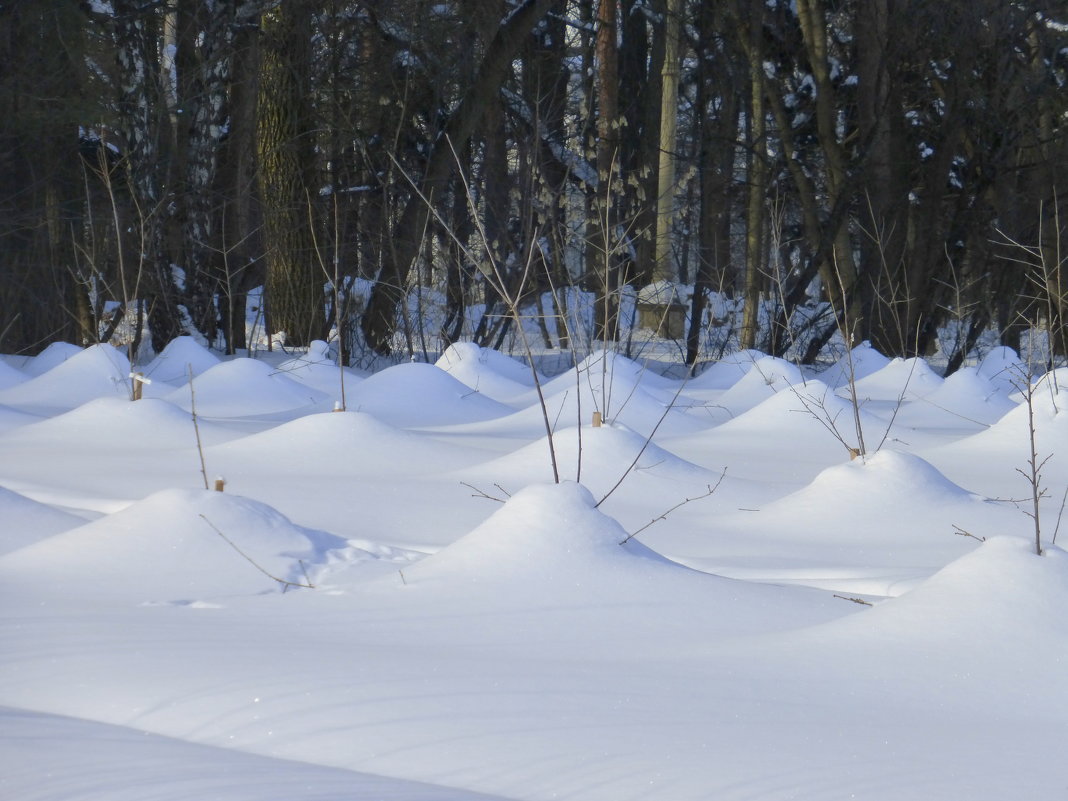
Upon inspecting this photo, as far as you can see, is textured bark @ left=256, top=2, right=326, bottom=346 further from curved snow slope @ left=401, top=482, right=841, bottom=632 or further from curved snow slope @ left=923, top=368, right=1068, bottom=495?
curved snow slope @ left=401, top=482, right=841, bottom=632

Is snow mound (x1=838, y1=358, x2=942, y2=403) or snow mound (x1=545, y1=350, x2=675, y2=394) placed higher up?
snow mound (x1=545, y1=350, x2=675, y2=394)

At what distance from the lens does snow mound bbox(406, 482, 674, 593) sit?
9.71 ft

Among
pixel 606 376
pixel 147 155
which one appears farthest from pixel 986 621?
pixel 147 155

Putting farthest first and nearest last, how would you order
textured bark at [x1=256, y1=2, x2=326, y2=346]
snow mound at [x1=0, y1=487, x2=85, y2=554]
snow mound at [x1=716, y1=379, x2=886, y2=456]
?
textured bark at [x1=256, y1=2, x2=326, y2=346], snow mound at [x1=716, y1=379, x2=886, y2=456], snow mound at [x1=0, y1=487, x2=85, y2=554]

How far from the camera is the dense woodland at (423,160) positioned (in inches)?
413

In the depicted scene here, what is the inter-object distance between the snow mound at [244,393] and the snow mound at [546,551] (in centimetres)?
433

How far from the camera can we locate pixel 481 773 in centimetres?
197

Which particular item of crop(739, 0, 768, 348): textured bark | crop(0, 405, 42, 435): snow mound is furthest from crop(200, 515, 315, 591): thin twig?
crop(739, 0, 768, 348): textured bark

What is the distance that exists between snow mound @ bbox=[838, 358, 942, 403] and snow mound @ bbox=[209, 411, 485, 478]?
3.72 meters

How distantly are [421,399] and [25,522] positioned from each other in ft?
12.3

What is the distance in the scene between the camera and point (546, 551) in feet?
9.89

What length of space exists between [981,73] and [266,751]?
11484 mm

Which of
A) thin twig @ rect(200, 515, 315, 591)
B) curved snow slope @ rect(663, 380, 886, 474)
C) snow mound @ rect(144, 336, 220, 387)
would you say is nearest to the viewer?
thin twig @ rect(200, 515, 315, 591)

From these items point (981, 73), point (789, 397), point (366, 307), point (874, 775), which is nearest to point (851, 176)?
point (981, 73)
